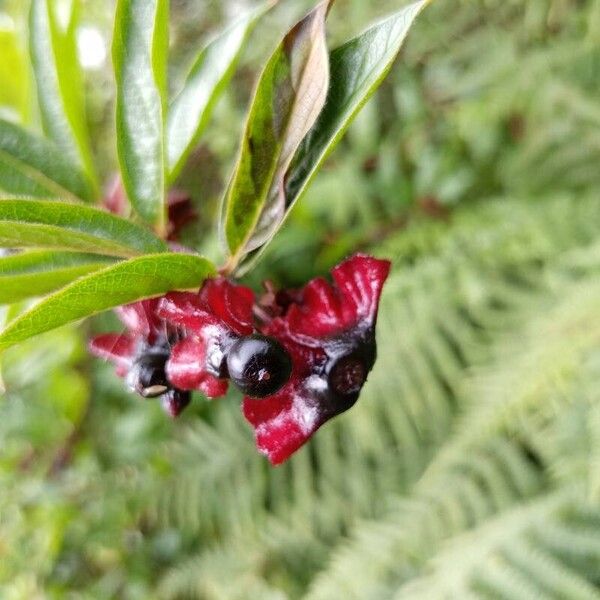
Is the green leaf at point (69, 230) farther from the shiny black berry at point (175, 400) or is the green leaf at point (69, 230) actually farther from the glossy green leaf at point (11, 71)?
the glossy green leaf at point (11, 71)

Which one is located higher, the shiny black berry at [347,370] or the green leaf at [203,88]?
the green leaf at [203,88]

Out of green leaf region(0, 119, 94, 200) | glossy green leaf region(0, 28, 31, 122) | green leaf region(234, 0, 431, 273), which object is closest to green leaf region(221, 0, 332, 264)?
green leaf region(234, 0, 431, 273)

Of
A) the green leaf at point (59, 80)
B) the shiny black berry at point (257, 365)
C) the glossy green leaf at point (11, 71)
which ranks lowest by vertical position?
the shiny black berry at point (257, 365)

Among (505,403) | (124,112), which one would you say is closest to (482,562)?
(505,403)

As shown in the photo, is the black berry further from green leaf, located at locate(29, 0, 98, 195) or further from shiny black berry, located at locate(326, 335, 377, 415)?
green leaf, located at locate(29, 0, 98, 195)

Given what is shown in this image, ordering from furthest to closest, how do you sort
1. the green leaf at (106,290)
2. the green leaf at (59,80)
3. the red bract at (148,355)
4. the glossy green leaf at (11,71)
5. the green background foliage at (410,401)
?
the green background foliage at (410,401) < the glossy green leaf at (11,71) < the green leaf at (59,80) < the red bract at (148,355) < the green leaf at (106,290)

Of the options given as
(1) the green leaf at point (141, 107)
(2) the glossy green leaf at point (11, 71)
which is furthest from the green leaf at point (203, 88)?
(2) the glossy green leaf at point (11, 71)

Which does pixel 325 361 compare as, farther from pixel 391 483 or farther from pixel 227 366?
pixel 391 483
